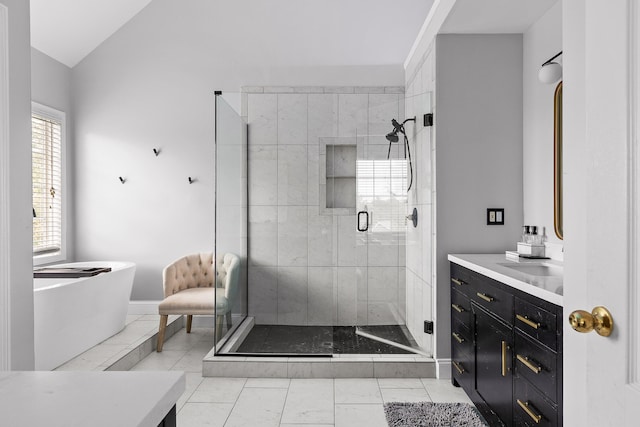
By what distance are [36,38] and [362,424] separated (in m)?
4.20

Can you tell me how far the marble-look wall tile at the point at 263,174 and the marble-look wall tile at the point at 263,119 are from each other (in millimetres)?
61

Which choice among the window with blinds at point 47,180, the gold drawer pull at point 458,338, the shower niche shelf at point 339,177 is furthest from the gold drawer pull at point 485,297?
the window with blinds at point 47,180

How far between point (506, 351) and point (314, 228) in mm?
1618

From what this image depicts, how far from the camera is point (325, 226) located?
331 cm

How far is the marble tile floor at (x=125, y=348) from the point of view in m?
3.09

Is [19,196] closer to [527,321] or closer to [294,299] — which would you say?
[294,299]

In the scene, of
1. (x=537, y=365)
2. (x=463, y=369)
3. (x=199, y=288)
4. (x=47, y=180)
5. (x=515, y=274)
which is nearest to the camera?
(x=537, y=365)

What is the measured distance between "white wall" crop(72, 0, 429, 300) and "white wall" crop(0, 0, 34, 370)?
8.76 ft

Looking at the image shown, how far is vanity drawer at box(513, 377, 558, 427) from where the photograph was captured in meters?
1.65

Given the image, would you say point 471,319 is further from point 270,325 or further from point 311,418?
point 270,325

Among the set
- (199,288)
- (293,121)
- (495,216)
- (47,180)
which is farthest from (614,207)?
(47,180)

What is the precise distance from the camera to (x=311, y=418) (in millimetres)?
2545

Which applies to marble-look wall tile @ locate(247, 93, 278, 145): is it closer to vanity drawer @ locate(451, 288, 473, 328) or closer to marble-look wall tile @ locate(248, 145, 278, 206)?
marble-look wall tile @ locate(248, 145, 278, 206)

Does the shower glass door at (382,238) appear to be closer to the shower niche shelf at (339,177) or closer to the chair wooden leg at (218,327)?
the shower niche shelf at (339,177)
